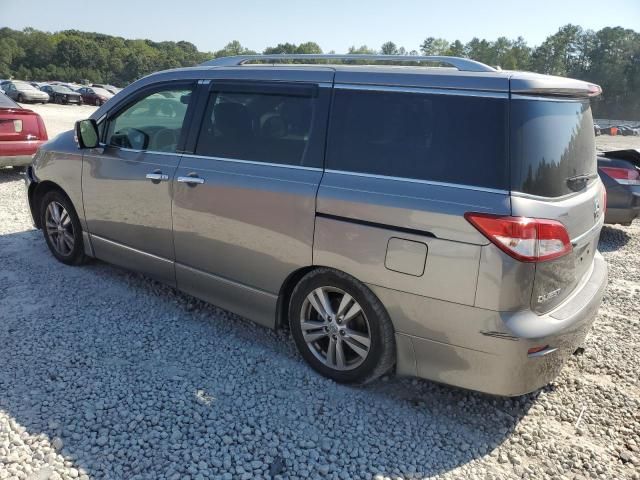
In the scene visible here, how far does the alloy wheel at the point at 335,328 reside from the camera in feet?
9.84

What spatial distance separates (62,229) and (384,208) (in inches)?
137

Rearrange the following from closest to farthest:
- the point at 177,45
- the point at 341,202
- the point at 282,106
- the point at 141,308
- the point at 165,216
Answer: the point at 341,202 → the point at 282,106 → the point at 165,216 → the point at 141,308 → the point at 177,45

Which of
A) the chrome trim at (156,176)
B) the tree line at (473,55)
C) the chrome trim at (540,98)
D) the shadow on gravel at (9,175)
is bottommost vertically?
the shadow on gravel at (9,175)

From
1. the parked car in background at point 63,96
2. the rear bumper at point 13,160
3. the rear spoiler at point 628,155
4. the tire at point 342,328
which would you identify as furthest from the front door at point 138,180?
the parked car in background at point 63,96

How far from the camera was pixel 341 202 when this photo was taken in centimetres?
286

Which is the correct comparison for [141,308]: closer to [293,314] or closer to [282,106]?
[293,314]

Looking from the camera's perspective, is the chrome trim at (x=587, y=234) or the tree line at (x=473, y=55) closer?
the chrome trim at (x=587, y=234)

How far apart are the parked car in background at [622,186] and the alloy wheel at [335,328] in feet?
16.2

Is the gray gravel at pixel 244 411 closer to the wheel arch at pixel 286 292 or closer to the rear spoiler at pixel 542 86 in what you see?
the wheel arch at pixel 286 292

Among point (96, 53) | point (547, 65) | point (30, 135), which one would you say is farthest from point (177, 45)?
point (30, 135)

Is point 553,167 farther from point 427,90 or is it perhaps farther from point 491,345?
point 491,345

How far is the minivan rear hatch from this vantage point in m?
2.44

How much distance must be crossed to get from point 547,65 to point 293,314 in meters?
133

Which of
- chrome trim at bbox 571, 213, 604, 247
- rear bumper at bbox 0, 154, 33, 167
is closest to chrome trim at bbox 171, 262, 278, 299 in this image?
chrome trim at bbox 571, 213, 604, 247
